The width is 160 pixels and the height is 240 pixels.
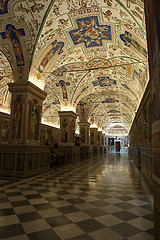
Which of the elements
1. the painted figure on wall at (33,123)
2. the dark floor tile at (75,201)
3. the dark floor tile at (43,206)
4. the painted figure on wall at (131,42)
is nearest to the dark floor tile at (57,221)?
the dark floor tile at (43,206)

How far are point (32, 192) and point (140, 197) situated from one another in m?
3.34

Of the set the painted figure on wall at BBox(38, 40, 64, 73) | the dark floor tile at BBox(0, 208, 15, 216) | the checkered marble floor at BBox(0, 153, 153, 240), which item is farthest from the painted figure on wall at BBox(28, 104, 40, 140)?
the dark floor tile at BBox(0, 208, 15, 216)

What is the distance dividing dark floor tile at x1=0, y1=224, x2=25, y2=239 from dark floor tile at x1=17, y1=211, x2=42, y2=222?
31 cm

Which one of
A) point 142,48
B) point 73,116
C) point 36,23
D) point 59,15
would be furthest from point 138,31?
point 73,116

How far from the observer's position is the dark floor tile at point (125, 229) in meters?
2.97

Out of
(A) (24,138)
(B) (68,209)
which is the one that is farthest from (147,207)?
(A) (24,138)

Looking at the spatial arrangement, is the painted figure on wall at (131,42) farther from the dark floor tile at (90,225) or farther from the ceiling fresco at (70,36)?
the dark floor tile at (90,225)

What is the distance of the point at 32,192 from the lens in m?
5.59

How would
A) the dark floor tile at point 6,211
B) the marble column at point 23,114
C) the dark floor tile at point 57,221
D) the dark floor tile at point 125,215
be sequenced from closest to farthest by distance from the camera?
the dark floor tile at point 57,221 → the dark floor tile at point 125,215 → the dark floor tile at point 6,211 → the marble column at point 23,114

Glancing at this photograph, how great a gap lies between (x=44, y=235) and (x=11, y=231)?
0.61 metres

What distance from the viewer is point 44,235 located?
2887 millimetres

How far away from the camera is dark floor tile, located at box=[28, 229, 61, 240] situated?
110 inches

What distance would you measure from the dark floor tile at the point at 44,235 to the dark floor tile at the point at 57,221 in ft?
0.76

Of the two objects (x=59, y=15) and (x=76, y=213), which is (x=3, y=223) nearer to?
(x=76, y=213)
